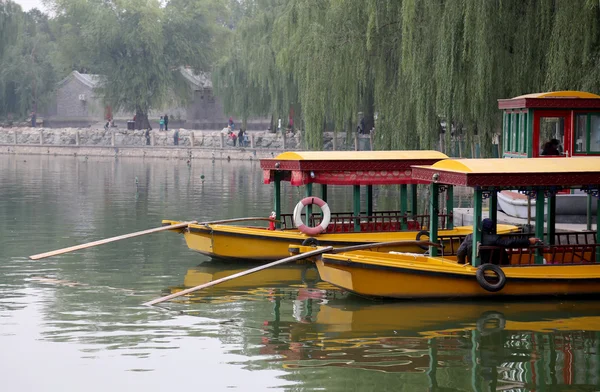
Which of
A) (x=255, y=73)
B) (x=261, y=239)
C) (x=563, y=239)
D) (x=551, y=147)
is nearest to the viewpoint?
(x=563, y=239)

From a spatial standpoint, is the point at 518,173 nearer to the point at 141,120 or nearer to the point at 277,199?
the point at 277,199

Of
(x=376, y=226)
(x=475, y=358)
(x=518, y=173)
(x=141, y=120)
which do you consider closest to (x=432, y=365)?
(x=475, y=358)

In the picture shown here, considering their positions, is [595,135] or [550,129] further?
[550,129]

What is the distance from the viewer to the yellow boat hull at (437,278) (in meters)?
13.3

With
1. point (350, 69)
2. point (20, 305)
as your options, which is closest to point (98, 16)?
point (350, 69)

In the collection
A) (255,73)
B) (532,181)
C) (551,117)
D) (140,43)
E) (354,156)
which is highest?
(140,43)

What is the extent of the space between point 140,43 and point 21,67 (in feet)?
32.7

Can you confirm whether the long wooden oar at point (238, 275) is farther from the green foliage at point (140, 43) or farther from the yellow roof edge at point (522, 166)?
the green foliage at point (140, 43)

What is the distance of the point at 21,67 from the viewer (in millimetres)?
60562

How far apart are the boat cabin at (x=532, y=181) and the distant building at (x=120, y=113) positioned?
150 feet

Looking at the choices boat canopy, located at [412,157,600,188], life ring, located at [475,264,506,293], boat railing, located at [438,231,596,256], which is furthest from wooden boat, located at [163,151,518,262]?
life ring, located at [475,264,506,293]

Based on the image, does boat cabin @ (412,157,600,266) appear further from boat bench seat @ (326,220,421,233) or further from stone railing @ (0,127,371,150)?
stone railing @ (0,127,371,150)

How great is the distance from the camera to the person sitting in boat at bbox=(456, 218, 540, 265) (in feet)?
44.9

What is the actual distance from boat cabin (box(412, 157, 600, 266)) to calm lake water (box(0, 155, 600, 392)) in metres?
0.74
